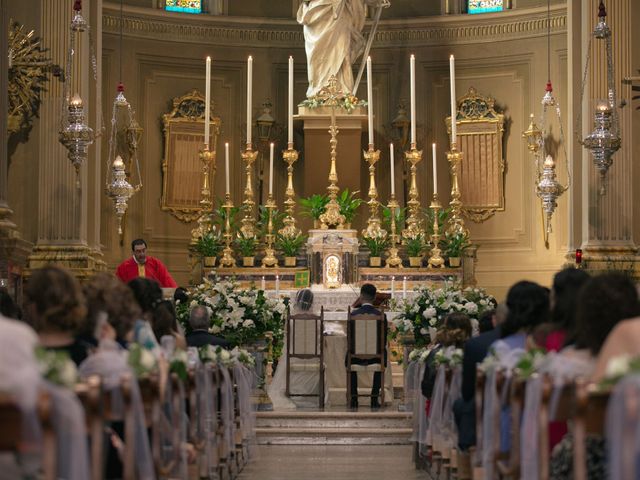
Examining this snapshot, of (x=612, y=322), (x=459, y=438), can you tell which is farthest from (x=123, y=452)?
(x=459, y=438)

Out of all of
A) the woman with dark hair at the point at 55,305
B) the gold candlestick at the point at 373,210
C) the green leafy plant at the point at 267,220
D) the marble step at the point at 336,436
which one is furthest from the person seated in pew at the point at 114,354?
the green leafy plant at the point at 267,220

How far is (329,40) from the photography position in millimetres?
16609

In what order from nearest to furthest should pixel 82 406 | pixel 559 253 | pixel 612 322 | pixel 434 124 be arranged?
pixel 82 406, pixel 612 322, pixel 559 253, pixel 434 124

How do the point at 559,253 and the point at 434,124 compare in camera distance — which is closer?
the point at 559,253

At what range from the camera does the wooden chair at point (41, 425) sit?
4098 mm

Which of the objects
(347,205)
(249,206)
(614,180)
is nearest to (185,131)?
(249,206)

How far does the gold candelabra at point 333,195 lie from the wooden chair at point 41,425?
11543 millimetres

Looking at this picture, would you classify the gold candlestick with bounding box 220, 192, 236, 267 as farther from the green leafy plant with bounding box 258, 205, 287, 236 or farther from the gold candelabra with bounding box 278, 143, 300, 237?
the gold candelabra with bounding box 278, 143, 300, 237

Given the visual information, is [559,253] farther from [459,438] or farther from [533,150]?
[459,438]

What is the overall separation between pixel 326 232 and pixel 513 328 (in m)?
8.49

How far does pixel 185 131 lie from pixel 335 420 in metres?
7.14

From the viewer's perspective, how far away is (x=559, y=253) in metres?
17.6

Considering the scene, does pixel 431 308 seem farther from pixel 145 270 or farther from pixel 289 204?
pixel 289 204

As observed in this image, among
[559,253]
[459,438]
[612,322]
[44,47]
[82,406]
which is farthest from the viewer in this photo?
[559,253]
